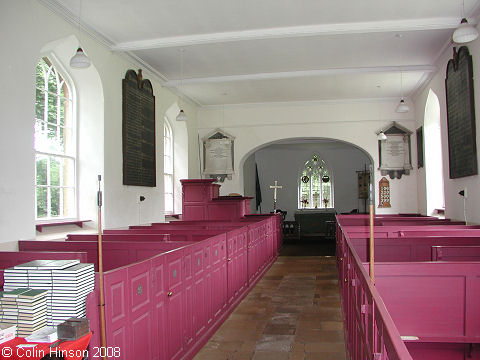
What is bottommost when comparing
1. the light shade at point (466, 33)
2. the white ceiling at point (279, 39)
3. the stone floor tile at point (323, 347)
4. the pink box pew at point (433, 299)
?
the stone floor tile at point (323, 347)

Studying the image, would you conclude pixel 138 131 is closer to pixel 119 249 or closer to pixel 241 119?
pixel 119 249

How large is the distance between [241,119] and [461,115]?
675 cm

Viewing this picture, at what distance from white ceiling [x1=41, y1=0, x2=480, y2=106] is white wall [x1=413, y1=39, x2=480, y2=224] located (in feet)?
0.89

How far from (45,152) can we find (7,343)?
194 inches

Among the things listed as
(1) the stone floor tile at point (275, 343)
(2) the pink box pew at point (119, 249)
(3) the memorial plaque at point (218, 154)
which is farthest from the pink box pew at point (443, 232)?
(3) the memorial plaque at point (218, 154)

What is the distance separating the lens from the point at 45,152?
6.72 m

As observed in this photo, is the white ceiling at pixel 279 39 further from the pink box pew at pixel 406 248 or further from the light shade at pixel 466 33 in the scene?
the pink box pew at pixel 406 248

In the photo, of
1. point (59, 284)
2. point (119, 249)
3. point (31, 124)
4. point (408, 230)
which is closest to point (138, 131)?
point (31, 124)

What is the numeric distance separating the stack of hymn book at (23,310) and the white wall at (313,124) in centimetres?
1080

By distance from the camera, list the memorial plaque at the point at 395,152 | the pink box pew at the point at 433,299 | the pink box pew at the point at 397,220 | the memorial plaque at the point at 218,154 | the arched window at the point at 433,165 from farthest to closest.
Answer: the memorial plaque at the point at 218,154, the memorial plaque at the point at 395,152, the arched window at the point at 433,165, the pink box pew at the point at 397,220, the pink box pew at the point at 433,299

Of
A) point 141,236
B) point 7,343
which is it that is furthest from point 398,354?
point 141,236

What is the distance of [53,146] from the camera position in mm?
6961

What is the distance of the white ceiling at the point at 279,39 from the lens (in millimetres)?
6590

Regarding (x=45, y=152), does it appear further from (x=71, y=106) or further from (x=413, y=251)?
(x=413, y=251)
